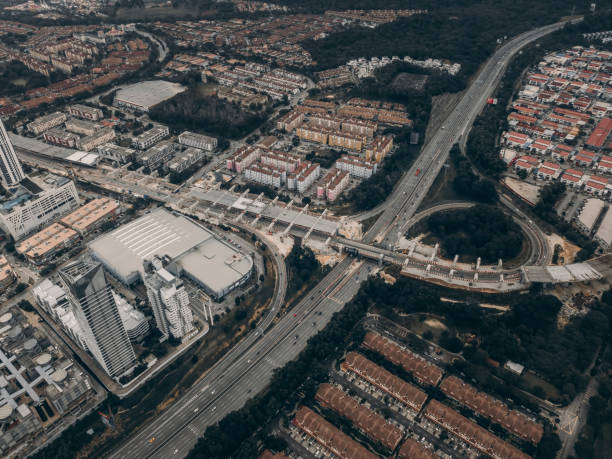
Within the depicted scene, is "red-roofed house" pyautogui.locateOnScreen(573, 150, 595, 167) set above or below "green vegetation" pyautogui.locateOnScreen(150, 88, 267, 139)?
above

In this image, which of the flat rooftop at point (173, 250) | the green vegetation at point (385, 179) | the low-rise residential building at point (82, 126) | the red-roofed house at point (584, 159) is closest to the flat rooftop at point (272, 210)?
the green vegetation at point (385, 179)

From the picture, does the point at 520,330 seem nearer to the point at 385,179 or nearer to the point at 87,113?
the point at 385,179

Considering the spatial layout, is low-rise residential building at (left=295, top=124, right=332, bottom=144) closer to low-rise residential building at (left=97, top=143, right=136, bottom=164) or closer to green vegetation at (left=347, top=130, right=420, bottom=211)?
green vegetation at (left=347, top=130, right=420, bottom=211)

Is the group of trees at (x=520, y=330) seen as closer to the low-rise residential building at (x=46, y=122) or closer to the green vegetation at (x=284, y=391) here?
the green vegetation at (x=284, y=391)

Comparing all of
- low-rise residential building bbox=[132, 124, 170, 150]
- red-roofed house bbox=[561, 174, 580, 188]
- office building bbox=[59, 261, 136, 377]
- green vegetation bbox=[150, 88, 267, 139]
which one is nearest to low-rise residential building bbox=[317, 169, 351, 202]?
green vegetation bbox=[150, 88, 267, 139]

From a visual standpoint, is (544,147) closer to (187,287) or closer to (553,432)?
(553,432)

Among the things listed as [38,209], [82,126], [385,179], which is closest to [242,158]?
[385,179]

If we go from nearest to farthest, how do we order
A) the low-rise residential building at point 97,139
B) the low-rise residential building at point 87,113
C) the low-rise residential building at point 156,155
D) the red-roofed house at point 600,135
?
the low-rise residential building at point 156,155 → the red-roofed house at point 600,135 → the low-rise residential building at point 97,139 → the low-rise residential building at point 87,113
